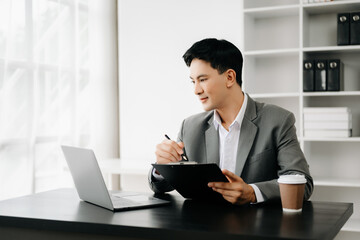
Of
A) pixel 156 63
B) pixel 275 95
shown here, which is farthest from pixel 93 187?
pixel 156 63

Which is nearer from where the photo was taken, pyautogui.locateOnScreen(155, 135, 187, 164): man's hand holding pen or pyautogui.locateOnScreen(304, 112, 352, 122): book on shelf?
pyautogui.locateOnScreen(155, 135, 187, 164): man's hand holding pen

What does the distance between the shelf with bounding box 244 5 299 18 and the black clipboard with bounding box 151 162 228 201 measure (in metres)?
2.06

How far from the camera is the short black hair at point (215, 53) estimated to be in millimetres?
2227

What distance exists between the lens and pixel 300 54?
3537 mm

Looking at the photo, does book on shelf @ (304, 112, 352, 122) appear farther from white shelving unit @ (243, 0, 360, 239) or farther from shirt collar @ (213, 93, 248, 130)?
shirt collar @ (213, 93, 248, 130)

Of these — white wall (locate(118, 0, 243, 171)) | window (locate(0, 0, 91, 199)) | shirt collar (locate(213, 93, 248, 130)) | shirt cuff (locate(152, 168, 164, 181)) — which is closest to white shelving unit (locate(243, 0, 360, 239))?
white wall (locate(118, 0, 243, 171))

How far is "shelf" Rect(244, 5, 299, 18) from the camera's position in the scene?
141 inches

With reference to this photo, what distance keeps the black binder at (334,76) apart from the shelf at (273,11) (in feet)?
1.58

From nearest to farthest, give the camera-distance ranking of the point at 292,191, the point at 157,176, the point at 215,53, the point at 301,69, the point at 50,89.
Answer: the point at 292,191 → the point at 157,176 → the point at 215,53 → the point at 301,69 → the point at 50,89

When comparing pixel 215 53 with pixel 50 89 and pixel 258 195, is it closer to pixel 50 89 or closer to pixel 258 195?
pixel 258 195

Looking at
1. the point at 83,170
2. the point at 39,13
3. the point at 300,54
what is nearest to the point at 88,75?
the point at 39,13

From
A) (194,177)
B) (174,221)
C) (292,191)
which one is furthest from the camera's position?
(194,177)

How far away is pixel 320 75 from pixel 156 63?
1460 millimetres

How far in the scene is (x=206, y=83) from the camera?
7.32ft
